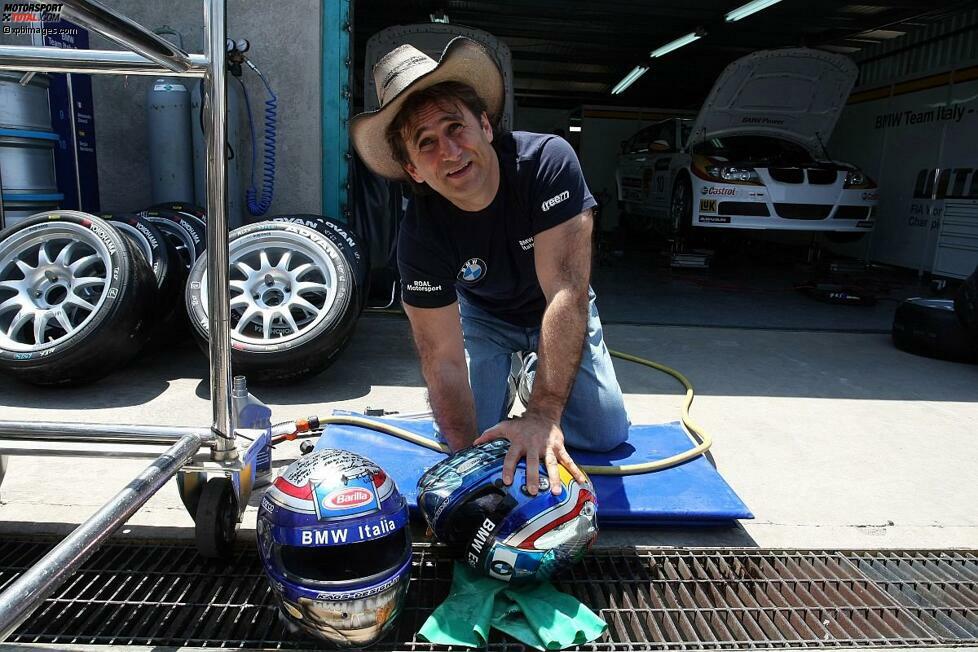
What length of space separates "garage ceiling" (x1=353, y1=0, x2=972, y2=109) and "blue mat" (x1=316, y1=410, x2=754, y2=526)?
7.32 m

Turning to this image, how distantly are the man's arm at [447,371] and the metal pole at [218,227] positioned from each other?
739 millimetres

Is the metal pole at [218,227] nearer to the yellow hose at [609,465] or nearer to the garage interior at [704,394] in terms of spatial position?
the garage interior at [704,394]

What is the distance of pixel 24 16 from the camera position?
532 cm

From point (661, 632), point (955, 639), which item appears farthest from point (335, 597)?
point (955, 639)

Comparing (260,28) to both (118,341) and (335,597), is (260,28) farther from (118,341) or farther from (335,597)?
(335,597)

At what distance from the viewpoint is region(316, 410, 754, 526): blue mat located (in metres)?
2.37

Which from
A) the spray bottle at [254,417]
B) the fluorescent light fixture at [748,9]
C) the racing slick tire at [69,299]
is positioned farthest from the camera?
the fluorescent light fixture at [748,9]

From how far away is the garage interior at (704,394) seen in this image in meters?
1.95

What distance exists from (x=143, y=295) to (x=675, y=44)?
972 centimetres

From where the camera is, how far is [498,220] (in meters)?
2.57

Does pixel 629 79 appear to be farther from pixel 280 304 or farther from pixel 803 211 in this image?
pixel 280 304

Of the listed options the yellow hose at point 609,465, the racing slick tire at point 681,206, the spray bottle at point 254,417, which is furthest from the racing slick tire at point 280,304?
the racing slick tire at point 681,206

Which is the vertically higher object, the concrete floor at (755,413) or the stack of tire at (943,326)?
the stack of tire at (943,326)

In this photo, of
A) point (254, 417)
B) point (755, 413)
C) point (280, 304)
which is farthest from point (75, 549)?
point (755, 413)
